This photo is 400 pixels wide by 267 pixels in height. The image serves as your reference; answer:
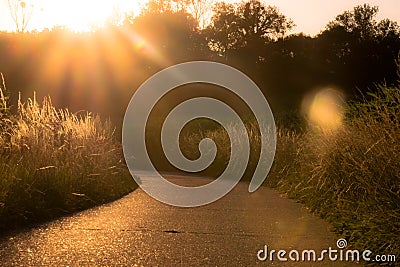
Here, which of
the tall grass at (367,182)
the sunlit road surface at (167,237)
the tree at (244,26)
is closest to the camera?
the sunlit road surface at (167,237)

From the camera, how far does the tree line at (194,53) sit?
51.7m

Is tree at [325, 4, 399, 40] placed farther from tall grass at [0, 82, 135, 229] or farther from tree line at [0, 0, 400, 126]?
tall grass at [0, 82, 135, 229]

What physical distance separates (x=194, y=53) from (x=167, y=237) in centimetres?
5672

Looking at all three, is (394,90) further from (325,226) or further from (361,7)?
(361,7)

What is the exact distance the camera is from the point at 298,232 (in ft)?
30.1

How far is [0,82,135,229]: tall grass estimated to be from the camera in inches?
408

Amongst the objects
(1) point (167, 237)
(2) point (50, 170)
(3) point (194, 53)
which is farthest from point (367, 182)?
(3) point (194, 53)

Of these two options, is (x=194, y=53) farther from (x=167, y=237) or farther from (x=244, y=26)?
(x=167, y=237)

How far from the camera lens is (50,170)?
12352 mm

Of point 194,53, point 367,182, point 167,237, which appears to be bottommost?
point 167,237

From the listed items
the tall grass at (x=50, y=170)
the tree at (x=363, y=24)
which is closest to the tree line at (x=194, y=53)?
the tree at (x=363, y=24)

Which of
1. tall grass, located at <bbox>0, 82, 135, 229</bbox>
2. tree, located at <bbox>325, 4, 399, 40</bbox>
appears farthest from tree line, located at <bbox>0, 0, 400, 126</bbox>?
tall grass, located at <bbox>0, 82, 135, 229</bbox>

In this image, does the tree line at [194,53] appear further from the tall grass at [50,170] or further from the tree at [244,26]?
the tall grass at [50,170]

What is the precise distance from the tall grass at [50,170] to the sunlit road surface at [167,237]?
537mm
